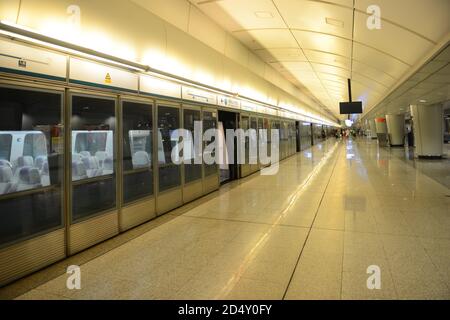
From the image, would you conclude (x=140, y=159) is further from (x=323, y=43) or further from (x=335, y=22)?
(x=323, y=43)

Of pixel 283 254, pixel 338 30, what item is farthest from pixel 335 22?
pixel 283 254

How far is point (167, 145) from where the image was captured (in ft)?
19.5

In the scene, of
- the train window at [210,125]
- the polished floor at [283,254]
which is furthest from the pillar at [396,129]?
the train window at [210,125]

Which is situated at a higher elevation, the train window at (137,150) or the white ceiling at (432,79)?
the white ceiling at (432,79)

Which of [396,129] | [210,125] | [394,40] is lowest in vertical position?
[210,125]

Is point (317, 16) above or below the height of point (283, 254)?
above

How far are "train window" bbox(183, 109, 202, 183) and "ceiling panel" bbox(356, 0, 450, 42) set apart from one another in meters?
3.97

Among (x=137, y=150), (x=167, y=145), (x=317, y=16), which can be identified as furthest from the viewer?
(x=317, y=16)

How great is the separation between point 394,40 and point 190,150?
5506 mm

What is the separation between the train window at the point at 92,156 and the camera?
4039 mm

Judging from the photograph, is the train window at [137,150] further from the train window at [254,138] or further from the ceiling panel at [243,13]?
the train window at [254,138]

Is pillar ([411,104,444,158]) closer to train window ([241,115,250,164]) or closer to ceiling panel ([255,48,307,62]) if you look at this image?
ceiling panel ([255,48,307,62])

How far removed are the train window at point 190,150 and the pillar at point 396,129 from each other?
70.7 ft
